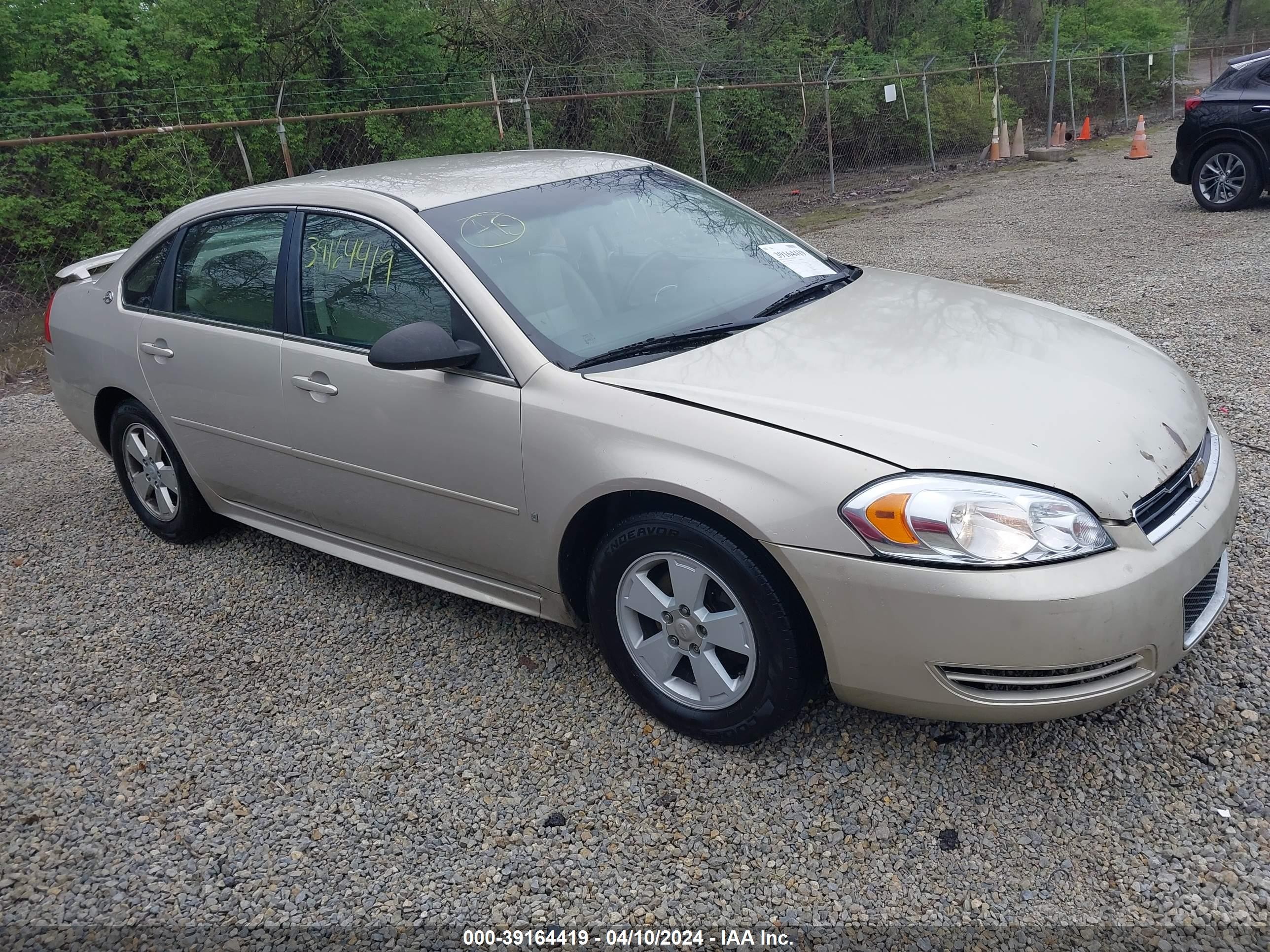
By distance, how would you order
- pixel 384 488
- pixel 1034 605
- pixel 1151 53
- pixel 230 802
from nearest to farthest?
1. pixel 1034 605
2. pixel 230 802
3. pixel 384 488
4. pixel 1151 53

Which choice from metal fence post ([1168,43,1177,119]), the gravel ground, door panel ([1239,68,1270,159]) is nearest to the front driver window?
the gravel ground

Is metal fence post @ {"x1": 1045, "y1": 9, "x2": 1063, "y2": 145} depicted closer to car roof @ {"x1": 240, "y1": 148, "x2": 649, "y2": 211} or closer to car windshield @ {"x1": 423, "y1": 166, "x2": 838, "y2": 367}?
car roof @ {"x1": 240, "y1": 148, "x2": 649, "y2": 211}

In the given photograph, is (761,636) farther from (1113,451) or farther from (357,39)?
(357,39)

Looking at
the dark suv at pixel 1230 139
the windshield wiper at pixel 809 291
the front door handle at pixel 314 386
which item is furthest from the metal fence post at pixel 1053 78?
the front door handle at pixel 314 386

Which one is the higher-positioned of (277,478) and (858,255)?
(277,478)

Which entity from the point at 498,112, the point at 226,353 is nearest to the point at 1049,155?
the point at 498,112

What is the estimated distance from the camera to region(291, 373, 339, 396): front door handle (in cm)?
365

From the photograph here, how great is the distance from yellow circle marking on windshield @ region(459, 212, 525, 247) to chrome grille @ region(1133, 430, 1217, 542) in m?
2.12

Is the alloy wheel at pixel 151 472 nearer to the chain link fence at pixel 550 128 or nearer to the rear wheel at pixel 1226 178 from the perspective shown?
the chain link fence at pixel 550 128

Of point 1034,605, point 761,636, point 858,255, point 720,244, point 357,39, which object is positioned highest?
point 357,39

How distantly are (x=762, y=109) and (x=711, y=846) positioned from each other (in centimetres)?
1568

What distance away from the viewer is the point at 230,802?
10.1 feet

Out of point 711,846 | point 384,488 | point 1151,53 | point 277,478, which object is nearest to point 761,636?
point 711,846

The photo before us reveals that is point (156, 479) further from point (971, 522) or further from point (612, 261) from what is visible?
point (971, 522)
